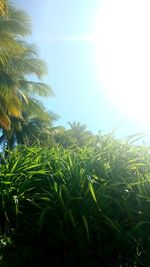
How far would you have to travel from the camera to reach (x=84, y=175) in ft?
16.0

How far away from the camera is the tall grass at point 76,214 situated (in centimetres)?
445

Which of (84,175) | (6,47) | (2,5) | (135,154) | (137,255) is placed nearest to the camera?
(137,255)

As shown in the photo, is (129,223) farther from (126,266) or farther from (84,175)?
(84,175)

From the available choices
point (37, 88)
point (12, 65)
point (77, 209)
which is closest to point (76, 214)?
point (77, 209)

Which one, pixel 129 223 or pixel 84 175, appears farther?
pixel 84 175

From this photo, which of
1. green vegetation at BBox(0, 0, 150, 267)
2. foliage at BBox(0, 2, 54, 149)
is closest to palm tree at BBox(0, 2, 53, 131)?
foliage at BBox(0, 2, 54, 149)

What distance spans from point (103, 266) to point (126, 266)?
0.97 feet

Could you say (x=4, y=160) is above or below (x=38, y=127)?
below

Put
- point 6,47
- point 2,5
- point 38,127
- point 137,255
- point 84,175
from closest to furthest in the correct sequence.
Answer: point 137,255 < point 84,175 < point 2,5 < point 6,47 < point 38,127

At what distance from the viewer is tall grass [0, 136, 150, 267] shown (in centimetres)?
445

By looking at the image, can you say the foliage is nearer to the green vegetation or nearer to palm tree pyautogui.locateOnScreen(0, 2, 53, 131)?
palm tree pyautogui.locateOnScreen(0, 2, 53, 131)

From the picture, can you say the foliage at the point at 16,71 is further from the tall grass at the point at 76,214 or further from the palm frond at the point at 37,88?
the tall grass at the point at 76,214

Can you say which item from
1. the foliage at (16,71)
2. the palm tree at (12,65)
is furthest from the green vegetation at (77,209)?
the palm tree at (12,65)

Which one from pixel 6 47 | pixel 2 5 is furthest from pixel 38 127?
pixel 2 5
